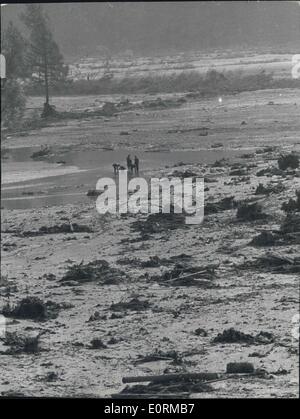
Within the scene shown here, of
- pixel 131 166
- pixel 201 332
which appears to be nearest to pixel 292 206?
pixel 201 332

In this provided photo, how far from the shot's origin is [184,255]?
1980 centimetres

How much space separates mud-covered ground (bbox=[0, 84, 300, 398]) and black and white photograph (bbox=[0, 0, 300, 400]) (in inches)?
1.8

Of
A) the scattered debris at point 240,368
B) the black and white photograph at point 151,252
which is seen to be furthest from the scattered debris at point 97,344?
the scattered debris at point 240,368

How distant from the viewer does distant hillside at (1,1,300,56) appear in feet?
181

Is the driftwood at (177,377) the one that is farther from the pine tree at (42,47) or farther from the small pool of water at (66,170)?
the pine tree at (42,47)

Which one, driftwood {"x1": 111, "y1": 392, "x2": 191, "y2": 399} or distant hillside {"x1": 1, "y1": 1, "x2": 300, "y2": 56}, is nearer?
driftwood {"x1": 111, "y1": 392, "x2": 191, "y2": 399}

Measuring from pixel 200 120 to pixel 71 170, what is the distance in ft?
54.5

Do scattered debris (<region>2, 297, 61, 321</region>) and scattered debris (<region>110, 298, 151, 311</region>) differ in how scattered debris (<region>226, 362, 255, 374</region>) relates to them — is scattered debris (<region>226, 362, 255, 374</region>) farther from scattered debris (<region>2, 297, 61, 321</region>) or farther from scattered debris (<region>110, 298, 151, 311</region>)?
scattered debris (<region>2, 297, 61, 321</region>)

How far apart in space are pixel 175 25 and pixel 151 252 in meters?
52.3

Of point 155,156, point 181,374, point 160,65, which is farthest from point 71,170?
point 160,65

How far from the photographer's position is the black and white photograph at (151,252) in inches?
489

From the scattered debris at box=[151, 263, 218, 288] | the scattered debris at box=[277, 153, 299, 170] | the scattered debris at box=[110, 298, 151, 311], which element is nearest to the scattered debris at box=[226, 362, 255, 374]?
the scattered debris at box=[110, 298, 151, 311]

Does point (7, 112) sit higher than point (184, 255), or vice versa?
point (7, 112)
